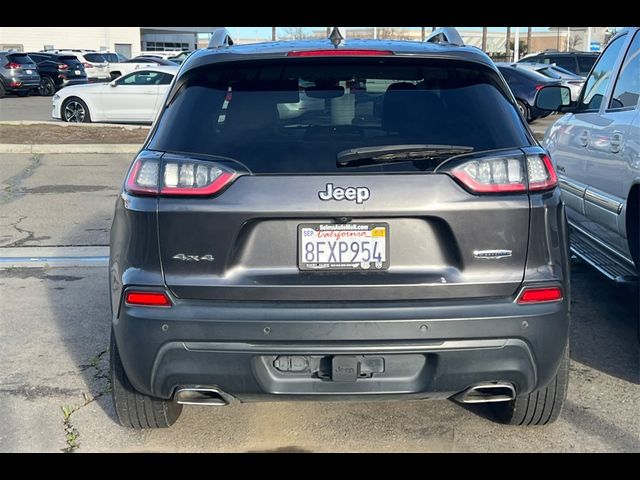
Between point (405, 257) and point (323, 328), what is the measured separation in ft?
1.34

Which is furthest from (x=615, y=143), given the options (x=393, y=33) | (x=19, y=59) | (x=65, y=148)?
Result: (x=393, y=33)

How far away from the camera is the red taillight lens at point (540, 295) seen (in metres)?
3.21

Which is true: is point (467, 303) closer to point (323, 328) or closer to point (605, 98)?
point (323, 328)

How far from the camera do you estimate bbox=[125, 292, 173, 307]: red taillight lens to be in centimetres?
321

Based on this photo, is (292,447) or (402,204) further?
(292,447)

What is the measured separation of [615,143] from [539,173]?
210 cm

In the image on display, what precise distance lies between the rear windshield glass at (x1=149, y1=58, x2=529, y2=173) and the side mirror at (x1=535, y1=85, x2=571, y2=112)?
260 cm

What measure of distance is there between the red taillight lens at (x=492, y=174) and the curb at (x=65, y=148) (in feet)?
37.5

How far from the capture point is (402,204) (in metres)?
3.13

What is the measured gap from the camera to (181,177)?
10.5 feet

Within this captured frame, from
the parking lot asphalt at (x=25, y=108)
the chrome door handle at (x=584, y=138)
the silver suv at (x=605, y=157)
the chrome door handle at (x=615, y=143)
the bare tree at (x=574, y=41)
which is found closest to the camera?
the silver suv at (x=605, y=157)

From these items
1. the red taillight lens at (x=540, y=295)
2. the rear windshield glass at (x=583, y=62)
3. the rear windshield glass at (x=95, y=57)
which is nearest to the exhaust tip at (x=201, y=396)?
the red taillight lens at (x=540, y=295)

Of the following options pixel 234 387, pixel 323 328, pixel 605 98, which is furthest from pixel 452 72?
pixel 605 98

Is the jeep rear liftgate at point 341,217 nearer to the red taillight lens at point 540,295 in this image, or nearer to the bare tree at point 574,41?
the red taillight lens at point 540,295
